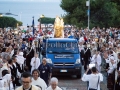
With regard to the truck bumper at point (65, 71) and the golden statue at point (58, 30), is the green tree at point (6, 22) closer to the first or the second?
the golden statue at point (58, 30)

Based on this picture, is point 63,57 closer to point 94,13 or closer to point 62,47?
point 62,47

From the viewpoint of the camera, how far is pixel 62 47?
22.0m

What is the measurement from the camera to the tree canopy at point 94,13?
173ft

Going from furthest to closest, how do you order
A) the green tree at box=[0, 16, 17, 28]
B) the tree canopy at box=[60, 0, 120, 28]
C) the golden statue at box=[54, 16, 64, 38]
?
the green tree at box=[0, 16, 17, 28] → the tree canopy at box=[60, 0, 120, 28] → the golden statue at box=[54, 16, 64, 38]

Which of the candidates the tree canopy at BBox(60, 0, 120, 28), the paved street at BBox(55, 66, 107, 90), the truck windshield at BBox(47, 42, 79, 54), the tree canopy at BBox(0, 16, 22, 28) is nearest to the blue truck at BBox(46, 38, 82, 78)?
the truck windshield at BBox(47, 42, 79, 54)

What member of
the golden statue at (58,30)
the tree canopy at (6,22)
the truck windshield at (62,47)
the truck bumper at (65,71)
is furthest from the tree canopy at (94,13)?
the truck bumper at (65,71)

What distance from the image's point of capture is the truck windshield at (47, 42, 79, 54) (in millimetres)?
21719

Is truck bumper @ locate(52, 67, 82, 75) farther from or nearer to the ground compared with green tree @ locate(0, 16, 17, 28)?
nearer to the ground

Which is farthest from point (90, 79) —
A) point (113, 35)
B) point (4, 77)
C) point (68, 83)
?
point (113, 35)

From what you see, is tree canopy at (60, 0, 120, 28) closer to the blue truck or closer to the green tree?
the green tree

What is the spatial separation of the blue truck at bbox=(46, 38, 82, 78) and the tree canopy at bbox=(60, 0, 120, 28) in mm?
30683

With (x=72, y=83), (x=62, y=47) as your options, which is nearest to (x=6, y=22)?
(x=62, y=47)

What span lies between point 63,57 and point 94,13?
34.2m

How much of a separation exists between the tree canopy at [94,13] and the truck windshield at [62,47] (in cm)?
3059
